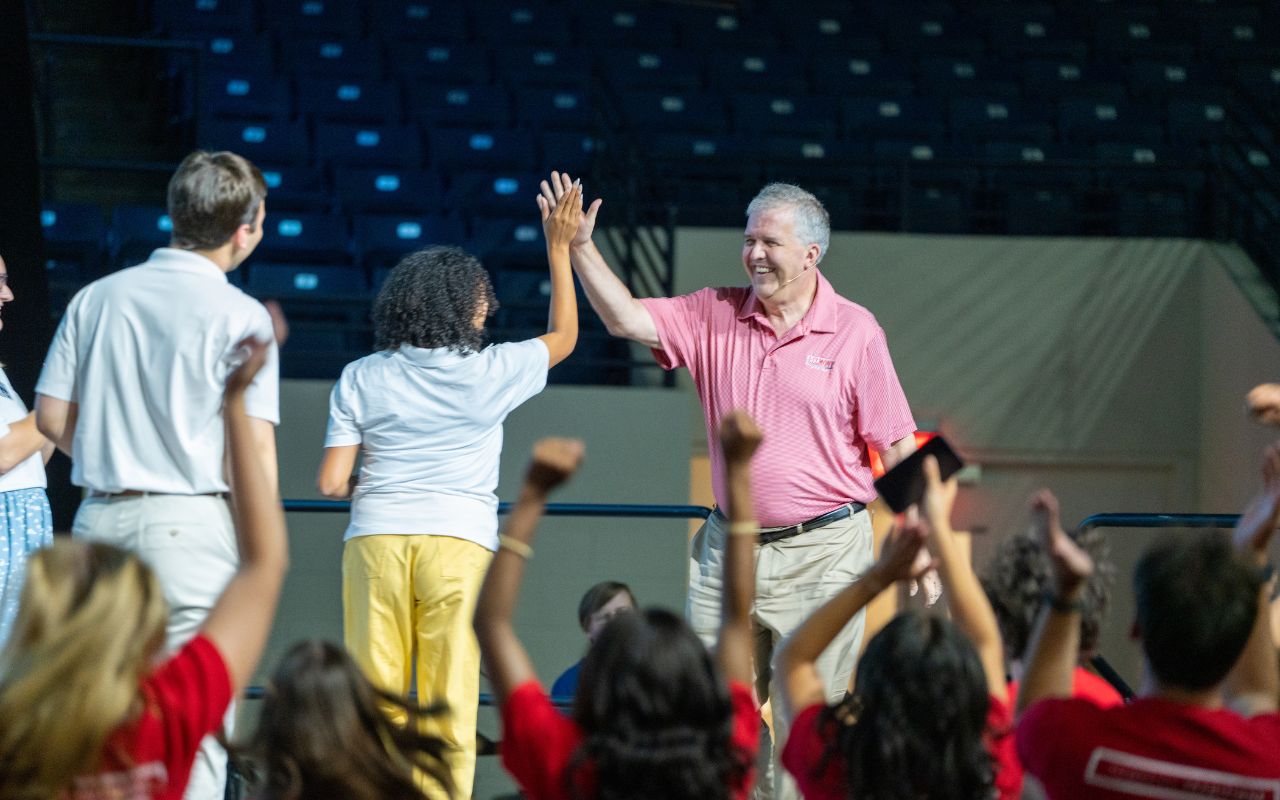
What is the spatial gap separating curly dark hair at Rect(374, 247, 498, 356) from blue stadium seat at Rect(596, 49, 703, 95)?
5.79 meters

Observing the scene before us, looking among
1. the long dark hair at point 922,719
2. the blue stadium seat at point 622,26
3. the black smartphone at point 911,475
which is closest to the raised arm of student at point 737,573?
the long dark hair at point 922,719

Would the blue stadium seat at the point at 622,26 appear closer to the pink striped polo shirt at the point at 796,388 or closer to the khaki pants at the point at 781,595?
the pink striped polo shirt at the point at 796,388

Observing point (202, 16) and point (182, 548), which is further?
point (202, 16)

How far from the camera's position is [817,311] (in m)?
3.62

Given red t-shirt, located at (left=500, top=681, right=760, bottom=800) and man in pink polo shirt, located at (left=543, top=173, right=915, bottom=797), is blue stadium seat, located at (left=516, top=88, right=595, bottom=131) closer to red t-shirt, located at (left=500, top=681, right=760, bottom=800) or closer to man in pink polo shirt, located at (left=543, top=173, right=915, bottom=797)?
man in pink polo shirt, located at (left=543, top=173, right=915, bottom=797)

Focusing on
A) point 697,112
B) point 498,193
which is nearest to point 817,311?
point 498,193

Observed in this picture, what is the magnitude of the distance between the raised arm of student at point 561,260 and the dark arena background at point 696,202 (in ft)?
9.87

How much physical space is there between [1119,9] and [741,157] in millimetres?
4315

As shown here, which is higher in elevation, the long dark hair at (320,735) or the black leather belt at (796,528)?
the black leather belt at (796,528)

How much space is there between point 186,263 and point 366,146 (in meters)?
5.75

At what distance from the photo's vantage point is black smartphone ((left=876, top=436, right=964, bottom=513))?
2.27m

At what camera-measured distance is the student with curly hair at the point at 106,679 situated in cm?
162

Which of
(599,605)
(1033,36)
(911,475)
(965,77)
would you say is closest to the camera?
(911,475)

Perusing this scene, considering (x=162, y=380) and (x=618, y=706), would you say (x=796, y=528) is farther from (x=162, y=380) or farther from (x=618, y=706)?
(x=618, y=706)
